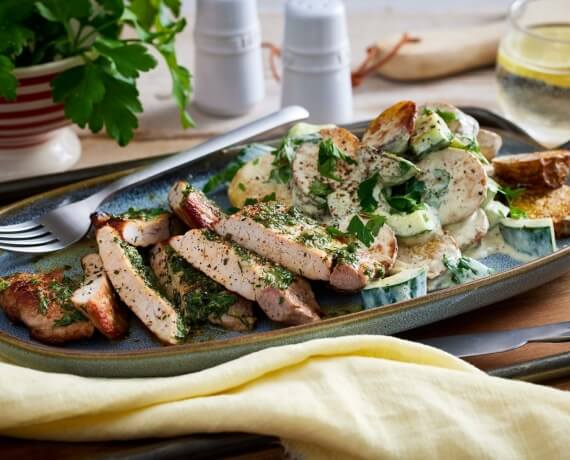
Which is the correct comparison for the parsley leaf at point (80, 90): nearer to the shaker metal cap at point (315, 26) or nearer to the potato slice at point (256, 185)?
the potato slice at point (256, 185)

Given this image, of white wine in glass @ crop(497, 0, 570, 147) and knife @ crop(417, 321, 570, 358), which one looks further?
white wine in glass @ crop(497, 0, 570, 147)

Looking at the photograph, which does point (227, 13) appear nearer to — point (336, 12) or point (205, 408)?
point (336, 12)

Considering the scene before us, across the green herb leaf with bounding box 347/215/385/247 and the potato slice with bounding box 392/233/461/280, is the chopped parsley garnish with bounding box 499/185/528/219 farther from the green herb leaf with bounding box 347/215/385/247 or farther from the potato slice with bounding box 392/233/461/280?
the green herb leaf with bounding box 347/215/385/247

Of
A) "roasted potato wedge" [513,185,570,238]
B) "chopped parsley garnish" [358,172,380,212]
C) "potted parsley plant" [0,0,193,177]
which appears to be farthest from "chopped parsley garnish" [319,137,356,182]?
"potted parsley plant" [0,0,193,177]

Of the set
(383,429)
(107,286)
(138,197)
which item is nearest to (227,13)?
(138,197)

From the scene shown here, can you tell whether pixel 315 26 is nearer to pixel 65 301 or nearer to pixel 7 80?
pixel 7 80

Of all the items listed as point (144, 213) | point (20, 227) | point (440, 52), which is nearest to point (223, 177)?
point (144, 213)
